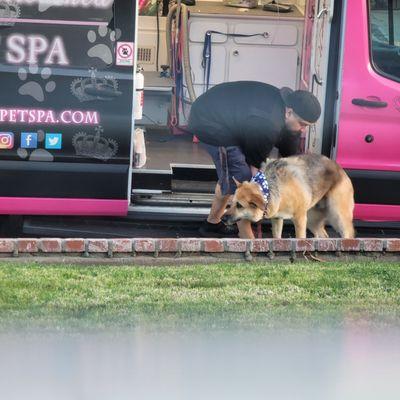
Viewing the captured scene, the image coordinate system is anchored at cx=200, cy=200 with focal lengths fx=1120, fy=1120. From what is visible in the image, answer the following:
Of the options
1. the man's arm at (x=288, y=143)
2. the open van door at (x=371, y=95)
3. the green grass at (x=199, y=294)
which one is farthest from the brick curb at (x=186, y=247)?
the man's arm at (x=288, y=143)

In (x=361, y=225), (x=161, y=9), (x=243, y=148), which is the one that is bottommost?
(x=361, y=225)

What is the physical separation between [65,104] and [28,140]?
359mm

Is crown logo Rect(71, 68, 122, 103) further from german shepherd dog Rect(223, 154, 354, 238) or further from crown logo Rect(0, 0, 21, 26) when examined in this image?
german shepherd dog Rect(223, 154, 354, 238)

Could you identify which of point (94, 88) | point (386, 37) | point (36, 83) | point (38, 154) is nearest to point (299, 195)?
point (386, 37)

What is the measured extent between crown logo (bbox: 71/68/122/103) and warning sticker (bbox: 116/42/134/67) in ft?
0.44

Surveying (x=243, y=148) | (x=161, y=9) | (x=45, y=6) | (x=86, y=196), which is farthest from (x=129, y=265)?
(x=161, y=9)

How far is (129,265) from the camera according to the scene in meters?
7.46

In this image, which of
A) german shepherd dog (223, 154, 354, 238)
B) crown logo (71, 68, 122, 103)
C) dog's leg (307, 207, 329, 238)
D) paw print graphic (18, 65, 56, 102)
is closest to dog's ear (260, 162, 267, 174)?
german shepherd dog (223, 154, 354, 238)

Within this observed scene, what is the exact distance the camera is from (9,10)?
25.0 ft

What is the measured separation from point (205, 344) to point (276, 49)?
4.76 m

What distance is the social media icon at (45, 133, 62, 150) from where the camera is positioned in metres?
7.80

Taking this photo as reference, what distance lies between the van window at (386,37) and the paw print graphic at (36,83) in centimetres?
234

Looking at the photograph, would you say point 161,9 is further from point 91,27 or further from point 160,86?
point 91,27

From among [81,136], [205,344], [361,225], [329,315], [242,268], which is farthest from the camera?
[361,225]
